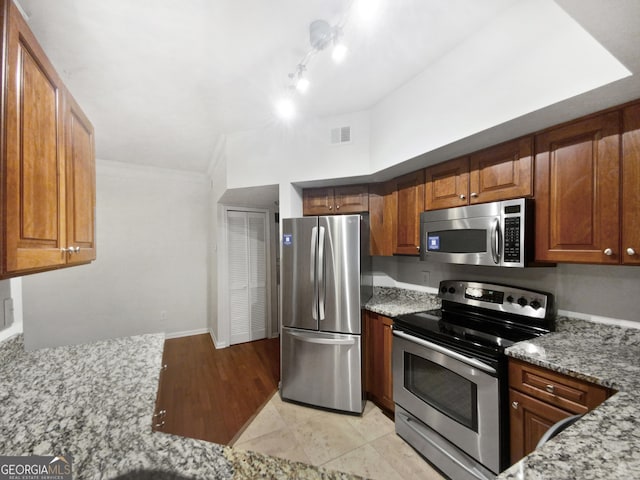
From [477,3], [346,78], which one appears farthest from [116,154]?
[477,3]

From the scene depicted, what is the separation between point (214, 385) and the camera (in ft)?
9.45

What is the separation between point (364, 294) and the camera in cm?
244

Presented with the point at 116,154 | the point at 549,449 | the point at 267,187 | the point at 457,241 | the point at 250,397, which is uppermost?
the point at 116,154

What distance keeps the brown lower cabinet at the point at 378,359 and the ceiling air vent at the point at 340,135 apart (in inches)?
61.4

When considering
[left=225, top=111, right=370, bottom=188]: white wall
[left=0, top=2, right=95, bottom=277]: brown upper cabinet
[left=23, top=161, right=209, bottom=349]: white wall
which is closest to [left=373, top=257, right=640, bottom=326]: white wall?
[left=225, top=111, right=370, bottom=188]: white wall

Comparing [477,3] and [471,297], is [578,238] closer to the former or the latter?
[471,297]

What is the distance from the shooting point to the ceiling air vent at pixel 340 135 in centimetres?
247

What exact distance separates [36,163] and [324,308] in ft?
6.46

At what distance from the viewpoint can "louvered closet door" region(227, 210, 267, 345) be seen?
12.8ft

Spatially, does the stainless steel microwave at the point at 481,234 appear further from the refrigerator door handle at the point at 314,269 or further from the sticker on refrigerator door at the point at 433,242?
the refrigerator door handle at the point at 314,269

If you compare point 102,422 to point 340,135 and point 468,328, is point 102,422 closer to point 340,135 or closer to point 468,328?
point 468,328

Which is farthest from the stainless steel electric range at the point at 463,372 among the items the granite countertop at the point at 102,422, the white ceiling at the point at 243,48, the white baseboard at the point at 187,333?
the white baseboard at the point at 187,333

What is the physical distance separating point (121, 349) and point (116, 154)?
9.76ft

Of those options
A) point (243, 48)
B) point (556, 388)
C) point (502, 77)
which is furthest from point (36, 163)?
point (556, 388)
